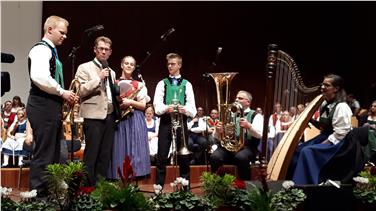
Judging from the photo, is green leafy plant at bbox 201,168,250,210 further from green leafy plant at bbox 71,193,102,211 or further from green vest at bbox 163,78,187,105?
green vest at bbox 163,78,187,105

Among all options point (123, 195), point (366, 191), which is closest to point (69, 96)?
point (123, 195)

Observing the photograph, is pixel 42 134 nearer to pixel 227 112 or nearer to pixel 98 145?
pixel 98 145

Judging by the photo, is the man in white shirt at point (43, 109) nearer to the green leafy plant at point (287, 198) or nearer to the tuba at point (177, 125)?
the tuba at point (177, 125)

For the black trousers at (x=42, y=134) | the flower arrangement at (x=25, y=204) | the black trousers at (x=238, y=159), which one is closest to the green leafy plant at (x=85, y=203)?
the flower arrangement at (x=25, y=204)

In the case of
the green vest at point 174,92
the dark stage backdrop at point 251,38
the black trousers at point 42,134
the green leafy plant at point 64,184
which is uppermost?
the dark stage backdrop at point 251,38

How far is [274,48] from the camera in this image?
3492 millimetres

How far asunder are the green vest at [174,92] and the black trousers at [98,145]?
2.38 feet

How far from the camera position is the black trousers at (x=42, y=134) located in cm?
384

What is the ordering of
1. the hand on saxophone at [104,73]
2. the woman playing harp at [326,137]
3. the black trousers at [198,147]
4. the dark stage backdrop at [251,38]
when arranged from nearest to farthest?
1. the hand on saxophone at [104,73]
2. the woman playing harp at [326,137]
3. the black trousers at [198,147]
4. the dark stage backdrop at [251,38]

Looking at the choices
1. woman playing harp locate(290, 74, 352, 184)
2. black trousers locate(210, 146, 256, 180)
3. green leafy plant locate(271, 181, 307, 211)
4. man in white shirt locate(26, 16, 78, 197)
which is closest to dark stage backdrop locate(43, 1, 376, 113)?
black trousers locate(210, 146, 256, 180)

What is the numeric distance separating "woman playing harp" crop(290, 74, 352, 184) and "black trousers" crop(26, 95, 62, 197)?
2085mm

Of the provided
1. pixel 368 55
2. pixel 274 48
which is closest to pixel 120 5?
pixel 368 55

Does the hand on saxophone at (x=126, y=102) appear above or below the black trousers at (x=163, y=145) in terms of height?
above

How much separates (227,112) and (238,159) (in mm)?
488
